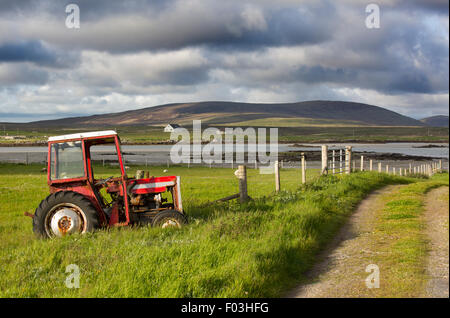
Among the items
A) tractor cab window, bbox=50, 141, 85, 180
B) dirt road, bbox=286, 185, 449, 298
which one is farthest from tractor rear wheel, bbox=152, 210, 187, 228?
dirt road, bbox=286, 185, 449, 298

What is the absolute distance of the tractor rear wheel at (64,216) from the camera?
29.8 feet

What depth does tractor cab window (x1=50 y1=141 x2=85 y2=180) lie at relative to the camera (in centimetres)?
983

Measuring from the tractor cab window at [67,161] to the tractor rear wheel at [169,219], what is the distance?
2.04 metres

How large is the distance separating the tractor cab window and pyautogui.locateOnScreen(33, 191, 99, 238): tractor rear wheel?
75 cm

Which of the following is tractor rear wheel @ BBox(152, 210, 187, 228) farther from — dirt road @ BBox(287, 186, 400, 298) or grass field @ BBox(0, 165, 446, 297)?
dirt road @ BBox(287, 186, 400, 298)

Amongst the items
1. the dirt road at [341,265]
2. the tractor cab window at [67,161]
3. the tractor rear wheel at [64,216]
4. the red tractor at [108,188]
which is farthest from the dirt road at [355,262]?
the tractor cab window at [67,161]

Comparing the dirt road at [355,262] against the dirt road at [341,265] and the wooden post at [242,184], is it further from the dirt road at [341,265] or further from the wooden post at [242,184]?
the wooden post at [242,184]

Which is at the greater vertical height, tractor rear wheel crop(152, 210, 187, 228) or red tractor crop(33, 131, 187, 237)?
red tractor crop(33, 131, 187, 237)

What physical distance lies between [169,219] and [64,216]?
217cm

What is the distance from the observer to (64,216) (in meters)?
9.18

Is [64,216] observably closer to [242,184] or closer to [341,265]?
[242,184]
